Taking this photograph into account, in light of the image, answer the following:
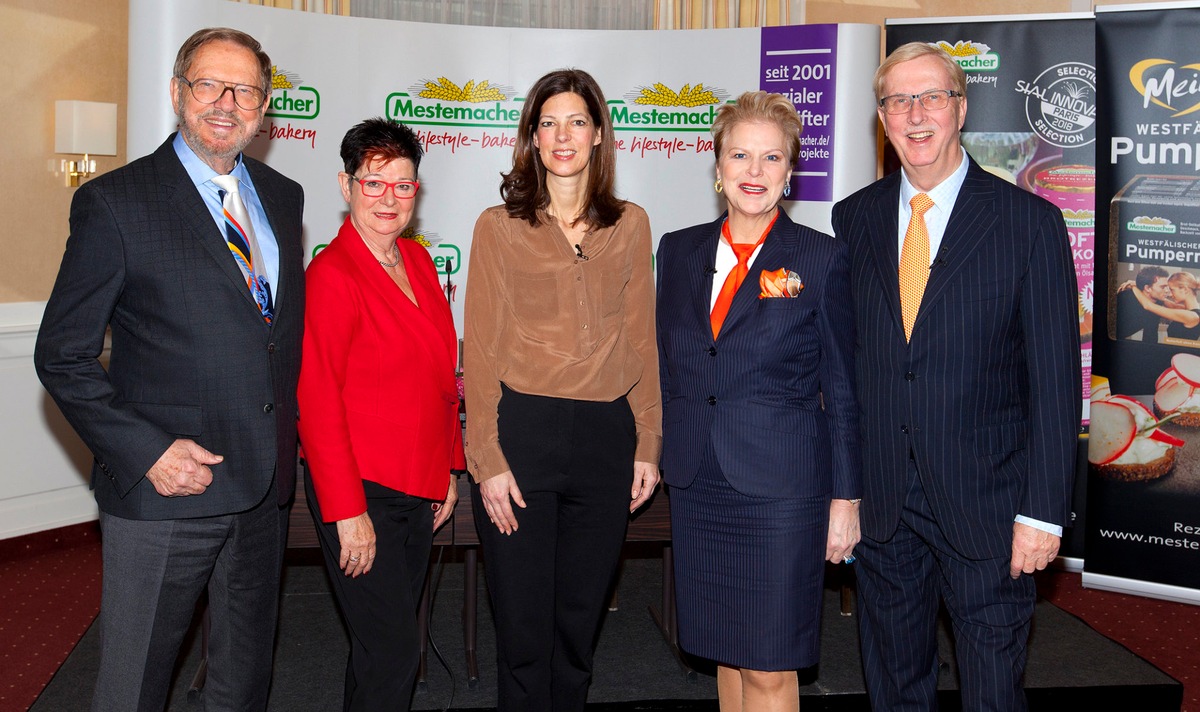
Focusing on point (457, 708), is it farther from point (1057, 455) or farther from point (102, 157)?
point (102, 157)

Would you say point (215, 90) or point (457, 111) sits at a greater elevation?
point (457, 111)

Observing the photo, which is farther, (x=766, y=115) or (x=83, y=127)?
(x=83, y=127)

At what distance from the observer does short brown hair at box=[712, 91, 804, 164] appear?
93.3 inches

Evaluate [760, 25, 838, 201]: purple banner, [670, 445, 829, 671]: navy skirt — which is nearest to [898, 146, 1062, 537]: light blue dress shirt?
[670, 445, 829, 671]: navy skirt

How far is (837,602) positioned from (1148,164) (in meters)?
2.34

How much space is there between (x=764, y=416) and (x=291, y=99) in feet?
11.6

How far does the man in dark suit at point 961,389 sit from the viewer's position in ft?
7.52

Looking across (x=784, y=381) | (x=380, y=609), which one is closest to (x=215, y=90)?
(x=380, y=609)

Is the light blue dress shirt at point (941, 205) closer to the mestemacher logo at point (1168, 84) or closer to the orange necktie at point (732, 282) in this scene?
the orange necktie at point (732, 282)

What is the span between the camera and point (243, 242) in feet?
7.38

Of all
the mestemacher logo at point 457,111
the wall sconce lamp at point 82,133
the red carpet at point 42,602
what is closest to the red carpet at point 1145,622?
the mestemacher logo at point 457,111

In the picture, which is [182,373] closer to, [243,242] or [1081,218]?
[243,242]

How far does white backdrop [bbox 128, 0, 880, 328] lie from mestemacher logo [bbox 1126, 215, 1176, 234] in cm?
129

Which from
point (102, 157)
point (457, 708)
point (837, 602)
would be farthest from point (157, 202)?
point (102, 157)
